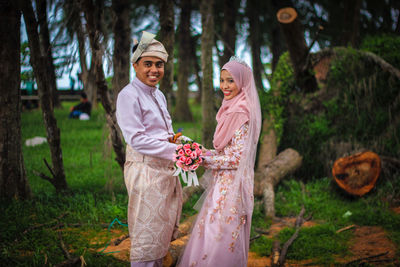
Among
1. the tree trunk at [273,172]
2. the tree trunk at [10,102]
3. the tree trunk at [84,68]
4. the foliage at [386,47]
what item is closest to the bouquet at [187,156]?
the tree trunk at [84,68]

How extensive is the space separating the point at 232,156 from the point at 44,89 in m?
3.73

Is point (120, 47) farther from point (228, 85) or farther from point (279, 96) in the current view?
point (279, 96)

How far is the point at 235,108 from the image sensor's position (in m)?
2.97

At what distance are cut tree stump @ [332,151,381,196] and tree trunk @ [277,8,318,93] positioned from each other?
1.95 meters

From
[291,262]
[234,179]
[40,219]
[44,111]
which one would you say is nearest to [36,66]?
[44,111]

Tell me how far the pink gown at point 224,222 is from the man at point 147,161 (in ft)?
1.05

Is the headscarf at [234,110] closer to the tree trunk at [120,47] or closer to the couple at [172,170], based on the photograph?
the couple at [172,170]

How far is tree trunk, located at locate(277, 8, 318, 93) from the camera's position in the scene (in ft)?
22.7

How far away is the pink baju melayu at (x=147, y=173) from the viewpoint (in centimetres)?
273

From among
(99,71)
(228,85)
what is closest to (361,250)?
(228,85)

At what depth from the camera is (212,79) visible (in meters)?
7.02

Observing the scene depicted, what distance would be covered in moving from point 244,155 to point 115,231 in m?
2.55

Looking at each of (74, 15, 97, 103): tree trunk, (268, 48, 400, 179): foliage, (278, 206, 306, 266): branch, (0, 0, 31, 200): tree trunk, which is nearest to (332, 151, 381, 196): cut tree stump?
(268, 48, 400, 179): foliage

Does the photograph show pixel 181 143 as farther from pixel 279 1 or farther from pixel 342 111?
pixel 279 1
